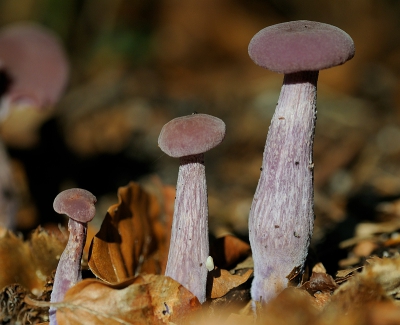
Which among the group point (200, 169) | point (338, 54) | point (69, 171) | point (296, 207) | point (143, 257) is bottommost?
point (69, 171)

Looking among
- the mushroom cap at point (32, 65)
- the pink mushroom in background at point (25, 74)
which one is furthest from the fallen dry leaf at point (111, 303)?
the mushroom cap at point (32, 65)

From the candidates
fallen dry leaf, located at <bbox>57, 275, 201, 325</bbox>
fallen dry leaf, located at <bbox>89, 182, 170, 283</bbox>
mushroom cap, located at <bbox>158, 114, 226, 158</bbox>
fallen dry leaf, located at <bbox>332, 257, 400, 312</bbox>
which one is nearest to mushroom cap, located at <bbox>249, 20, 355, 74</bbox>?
mushroom cap, located at <bbox>158, 114, 226, 158</bbox>

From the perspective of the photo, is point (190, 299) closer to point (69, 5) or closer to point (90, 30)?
point (69, 5)

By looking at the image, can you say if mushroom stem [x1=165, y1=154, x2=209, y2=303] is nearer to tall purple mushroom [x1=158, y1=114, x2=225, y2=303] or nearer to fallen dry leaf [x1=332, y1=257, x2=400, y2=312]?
tall purple mushroom [x1=158, y1=114, x2=225, y2=303]

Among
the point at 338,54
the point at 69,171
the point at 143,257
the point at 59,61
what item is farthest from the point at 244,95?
the point at 338,54

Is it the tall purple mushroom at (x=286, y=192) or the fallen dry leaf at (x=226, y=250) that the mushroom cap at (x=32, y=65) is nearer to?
the fallen dry leaf at (x=226, y=250)

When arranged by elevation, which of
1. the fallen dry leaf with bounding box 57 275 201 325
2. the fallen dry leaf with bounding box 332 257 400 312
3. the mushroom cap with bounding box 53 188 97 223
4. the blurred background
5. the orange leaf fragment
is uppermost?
the mushroom cap with bounding box 53 188 97 223
